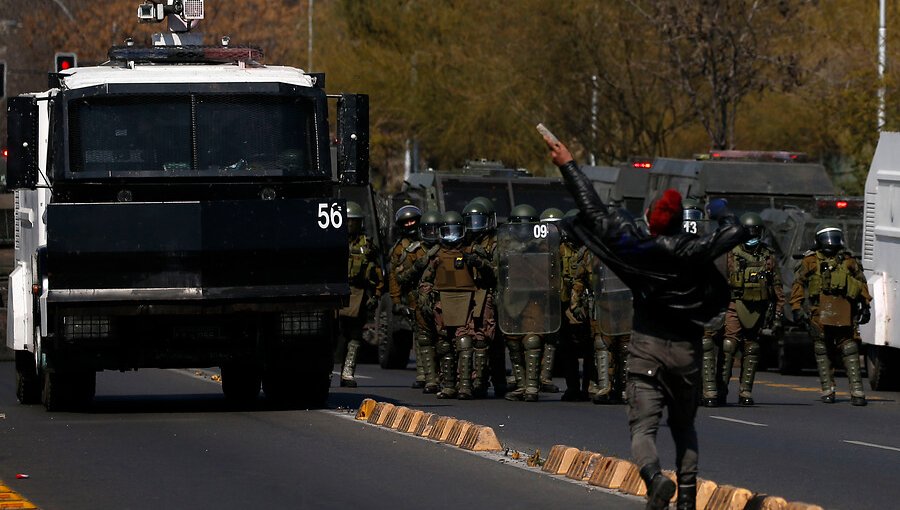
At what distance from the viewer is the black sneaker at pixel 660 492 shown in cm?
1027

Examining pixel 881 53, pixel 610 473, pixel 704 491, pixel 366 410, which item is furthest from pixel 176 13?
pixel 881 53

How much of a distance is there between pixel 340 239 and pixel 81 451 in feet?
11.0

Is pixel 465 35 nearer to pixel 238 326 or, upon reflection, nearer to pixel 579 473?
pixel 238 326

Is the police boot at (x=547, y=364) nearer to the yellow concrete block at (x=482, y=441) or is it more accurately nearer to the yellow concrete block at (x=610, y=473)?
the yellow concrete block at (x=482, y=441)

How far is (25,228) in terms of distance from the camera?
18.7m

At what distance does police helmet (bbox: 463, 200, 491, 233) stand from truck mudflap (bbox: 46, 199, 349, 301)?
3626mm

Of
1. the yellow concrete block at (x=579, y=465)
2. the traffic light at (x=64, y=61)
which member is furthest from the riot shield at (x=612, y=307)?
the traffic light at (x=64, y=61)

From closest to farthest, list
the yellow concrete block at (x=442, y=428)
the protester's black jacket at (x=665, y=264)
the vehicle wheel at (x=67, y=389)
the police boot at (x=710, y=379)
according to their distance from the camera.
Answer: the protester's black jacket at (x=665, y=264) → the yellow concrete block at (x=442, y=428) → the vehicle wheel at (x=67, y=389) → the police boot at (x=710, y=379)

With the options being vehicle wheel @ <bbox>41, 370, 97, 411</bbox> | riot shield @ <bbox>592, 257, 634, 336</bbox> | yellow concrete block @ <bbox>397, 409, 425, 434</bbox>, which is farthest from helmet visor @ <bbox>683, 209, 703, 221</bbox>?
vehicle wheel @ <bbox>41, 370, 97, 411</bbox>

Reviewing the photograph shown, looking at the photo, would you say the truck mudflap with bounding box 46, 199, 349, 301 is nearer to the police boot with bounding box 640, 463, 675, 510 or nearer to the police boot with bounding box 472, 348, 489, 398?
the police boot with bounding box 472, 348, 489, 398

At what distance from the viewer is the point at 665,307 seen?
10.6 meters

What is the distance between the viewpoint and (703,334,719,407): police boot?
65.0 feet

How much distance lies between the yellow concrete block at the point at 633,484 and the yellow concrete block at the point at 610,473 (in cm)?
3

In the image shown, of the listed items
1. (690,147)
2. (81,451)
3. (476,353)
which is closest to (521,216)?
(476,353)
